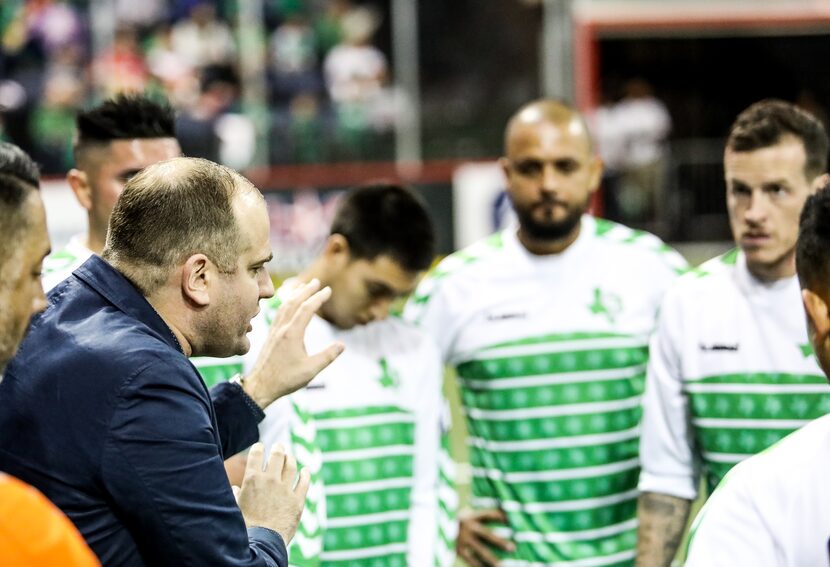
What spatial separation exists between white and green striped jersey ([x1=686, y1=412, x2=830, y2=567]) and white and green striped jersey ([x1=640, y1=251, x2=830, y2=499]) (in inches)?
69.5

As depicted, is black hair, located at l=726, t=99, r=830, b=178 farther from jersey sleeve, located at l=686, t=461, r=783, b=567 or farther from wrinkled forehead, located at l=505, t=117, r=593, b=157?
jersey sleeve, located at l=686, t=461, r=783, b=567

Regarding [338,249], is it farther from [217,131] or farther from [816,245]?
[217,131]

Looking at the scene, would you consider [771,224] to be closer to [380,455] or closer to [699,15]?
[380,455]

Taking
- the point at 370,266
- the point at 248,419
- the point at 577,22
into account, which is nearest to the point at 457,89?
the point at 577,22

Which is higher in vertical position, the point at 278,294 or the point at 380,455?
the point at 278,294

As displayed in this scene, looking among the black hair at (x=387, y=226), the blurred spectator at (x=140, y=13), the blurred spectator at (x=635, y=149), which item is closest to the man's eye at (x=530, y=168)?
the black hair at (x=387, y=226)

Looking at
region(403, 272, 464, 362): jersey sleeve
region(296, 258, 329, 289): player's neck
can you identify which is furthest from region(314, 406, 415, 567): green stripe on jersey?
region(403, 272, 464, 362): jersey sleeve

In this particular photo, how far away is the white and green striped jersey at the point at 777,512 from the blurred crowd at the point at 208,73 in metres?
12.3

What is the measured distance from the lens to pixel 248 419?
2.90 m

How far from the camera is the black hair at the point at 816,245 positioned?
2.15m

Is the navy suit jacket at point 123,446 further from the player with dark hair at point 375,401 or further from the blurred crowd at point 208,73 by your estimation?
the blurred crowd at point 208,73

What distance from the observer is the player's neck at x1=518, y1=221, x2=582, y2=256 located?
15.0 feet

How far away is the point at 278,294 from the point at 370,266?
1.63 feet

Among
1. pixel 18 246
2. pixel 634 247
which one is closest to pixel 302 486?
pixel 18 246
